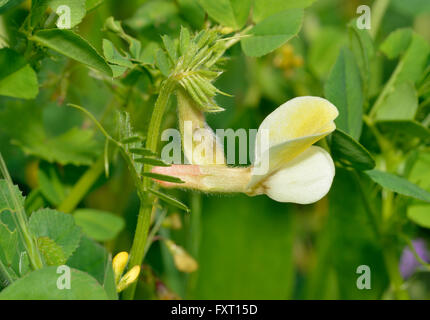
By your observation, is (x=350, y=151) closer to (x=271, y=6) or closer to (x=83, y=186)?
(x=271, y=6)

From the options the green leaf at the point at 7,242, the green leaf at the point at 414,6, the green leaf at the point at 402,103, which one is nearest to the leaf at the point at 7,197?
the green leaf at the point at 7,242

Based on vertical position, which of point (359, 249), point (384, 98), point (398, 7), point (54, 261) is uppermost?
point (398, 7)

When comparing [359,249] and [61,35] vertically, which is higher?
[61,35]

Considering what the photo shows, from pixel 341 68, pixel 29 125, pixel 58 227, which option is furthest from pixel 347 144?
pixel 29 125

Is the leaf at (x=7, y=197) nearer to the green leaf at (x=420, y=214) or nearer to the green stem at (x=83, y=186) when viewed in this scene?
the green stem at (x=83, y=186)

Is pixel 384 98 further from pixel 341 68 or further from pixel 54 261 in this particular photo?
pixel 54 261

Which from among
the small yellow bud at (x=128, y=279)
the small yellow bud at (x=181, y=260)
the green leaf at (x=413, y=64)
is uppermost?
the green leaf at (x=413, y=64)

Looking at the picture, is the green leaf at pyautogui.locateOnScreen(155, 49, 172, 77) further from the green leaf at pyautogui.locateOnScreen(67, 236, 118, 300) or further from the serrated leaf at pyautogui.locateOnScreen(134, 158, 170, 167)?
the green leaf at pyautogui.locateOnScreen(67, 236, 118, 300)
